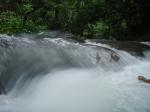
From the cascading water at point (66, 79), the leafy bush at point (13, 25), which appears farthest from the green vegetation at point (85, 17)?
the cascading water at point (66, 79)

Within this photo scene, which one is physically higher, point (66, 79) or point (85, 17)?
point (85, 17)

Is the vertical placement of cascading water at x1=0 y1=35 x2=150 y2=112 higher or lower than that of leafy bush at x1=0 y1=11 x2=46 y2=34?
lower

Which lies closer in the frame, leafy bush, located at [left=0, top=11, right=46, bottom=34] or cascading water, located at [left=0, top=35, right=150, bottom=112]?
cascading water, located at [left=0, top=35, right=150, bottom=112]

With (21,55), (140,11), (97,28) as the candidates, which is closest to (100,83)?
(21,55)

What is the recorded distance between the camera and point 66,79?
26.1ft

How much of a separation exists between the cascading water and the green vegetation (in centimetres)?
403

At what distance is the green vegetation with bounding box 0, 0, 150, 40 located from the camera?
1343 centimetres

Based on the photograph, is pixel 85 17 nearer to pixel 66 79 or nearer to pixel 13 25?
pixel 13 25

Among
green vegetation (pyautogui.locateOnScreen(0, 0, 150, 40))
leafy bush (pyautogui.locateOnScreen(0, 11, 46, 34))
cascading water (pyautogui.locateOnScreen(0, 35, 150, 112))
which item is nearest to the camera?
cascading water (pyautogui.locateOnScreen(0, 35, 150, 112))

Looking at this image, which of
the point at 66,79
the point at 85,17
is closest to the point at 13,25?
the point at 85,17

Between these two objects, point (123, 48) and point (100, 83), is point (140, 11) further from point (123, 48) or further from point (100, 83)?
point (100, 83)

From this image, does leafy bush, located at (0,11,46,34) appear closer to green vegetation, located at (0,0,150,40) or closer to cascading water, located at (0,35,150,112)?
green vegetation, located at (0,0,150,40)

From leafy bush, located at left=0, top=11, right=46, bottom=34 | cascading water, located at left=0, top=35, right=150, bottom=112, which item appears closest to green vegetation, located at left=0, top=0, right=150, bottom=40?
leafy bush, located at left=0, top=11, right=46, bottom=34

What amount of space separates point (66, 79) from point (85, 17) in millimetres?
7211
